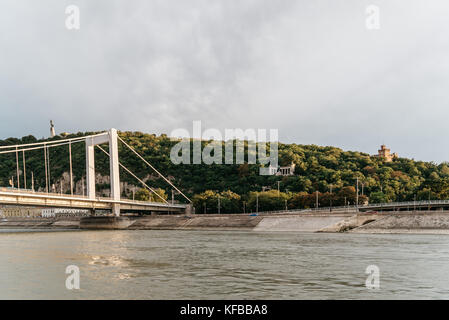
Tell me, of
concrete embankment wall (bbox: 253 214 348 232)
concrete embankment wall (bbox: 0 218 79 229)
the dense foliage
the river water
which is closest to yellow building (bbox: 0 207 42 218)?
the dense foliage

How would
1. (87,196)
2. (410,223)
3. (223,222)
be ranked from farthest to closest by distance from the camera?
(223,222), (87,196), (410,223)

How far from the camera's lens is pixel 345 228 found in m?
62.5

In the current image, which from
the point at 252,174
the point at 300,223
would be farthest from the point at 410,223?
the point at 252,174

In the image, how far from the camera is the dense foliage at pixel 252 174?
104 m

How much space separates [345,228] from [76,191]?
96.9m

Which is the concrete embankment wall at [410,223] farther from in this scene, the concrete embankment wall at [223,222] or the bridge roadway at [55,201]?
the bridge roadway at [55,201]

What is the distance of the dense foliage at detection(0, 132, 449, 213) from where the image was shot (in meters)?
104

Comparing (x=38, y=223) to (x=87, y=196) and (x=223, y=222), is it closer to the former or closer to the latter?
(x=87, y=196)

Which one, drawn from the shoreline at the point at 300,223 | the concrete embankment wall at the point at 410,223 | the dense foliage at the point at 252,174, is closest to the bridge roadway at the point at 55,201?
the shoreline at the point at 300,223

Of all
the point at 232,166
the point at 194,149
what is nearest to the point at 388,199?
the point at 232,166

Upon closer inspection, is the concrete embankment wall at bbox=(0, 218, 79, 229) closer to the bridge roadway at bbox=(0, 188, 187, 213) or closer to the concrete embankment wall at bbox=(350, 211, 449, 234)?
the bridge roadway at bbox=(0, 188, 187, 213)

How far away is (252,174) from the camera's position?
126 meters

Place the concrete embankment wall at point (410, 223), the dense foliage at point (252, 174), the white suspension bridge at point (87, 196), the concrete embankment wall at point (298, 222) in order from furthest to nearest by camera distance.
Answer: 1. the dense foliage at point (252, 174)
2. the concrete embankment wall at point (298, 222)
3. the white suspension bridge at point (87, 196)
4. the concrete embankment wall at point (410, 223)
